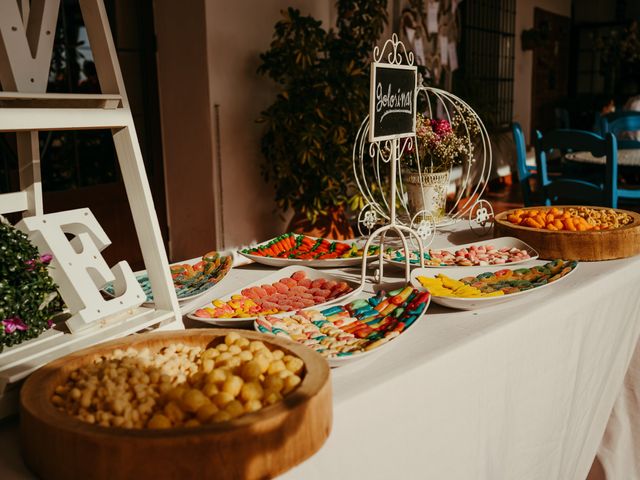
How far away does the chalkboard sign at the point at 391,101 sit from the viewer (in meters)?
1.35

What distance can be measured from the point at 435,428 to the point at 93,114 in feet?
2.51

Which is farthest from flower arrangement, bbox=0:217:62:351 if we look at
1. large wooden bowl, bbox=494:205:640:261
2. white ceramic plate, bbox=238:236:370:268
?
large wooden bowl, bbox=494:205:640:261

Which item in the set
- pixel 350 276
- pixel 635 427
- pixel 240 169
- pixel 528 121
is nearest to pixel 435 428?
pixel 350 276

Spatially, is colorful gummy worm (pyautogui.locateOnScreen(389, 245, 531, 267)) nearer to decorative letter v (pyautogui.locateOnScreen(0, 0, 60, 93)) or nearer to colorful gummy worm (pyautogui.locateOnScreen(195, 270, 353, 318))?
colorful gummy worm (pyautogui.locateOnScreen(195, 270, 353, 318))

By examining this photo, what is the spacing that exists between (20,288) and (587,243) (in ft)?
4.41

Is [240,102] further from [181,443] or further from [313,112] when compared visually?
[181,443]

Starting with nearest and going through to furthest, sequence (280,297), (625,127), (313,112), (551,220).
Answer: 1. (280,297)
2. (551,220)
3. (313,112)
4. (625,127)

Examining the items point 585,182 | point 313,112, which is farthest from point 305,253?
point 313,112

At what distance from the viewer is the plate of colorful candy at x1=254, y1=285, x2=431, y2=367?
103 cm

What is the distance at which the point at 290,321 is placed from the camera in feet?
3.79

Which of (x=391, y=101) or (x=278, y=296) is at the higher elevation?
(x=391, y=101)

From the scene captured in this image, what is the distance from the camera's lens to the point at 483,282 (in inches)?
55.7

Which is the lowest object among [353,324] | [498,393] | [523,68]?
[498,393]

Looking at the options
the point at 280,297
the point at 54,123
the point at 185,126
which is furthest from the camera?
the point at 185,126
